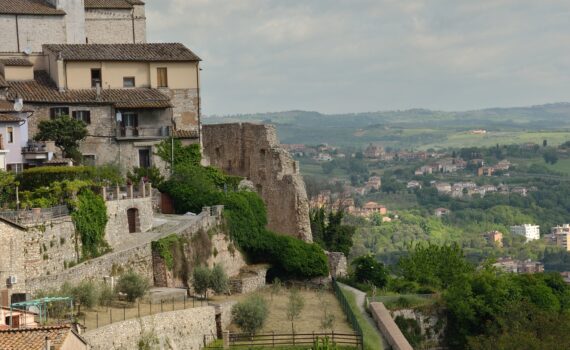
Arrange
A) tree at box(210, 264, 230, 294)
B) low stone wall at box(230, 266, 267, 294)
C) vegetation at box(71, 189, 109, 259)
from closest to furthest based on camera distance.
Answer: vegetation at box(71, 189, 109, 259) → tree at box(210, 264, 230, 294) → low stone wall at box(230, 266, 267, 294)

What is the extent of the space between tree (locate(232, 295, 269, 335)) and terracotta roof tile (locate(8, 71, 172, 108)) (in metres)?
16.0

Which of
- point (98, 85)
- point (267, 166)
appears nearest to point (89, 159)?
point (98, 85)

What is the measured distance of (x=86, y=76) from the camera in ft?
199

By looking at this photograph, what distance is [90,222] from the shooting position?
47.0 m

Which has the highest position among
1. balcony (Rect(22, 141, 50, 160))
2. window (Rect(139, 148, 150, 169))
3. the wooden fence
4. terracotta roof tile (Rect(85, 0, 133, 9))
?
terracotta roof tile (Rect(85, 0, 133, 9))

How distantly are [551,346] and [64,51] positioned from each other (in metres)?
28.0

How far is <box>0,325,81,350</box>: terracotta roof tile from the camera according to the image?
3150cm

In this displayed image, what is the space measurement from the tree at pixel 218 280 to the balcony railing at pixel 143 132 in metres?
11.0

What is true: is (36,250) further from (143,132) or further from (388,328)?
(143,132)

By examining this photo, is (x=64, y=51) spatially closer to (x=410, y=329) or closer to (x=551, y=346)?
(x=410, y=329)

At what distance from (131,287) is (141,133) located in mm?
16977

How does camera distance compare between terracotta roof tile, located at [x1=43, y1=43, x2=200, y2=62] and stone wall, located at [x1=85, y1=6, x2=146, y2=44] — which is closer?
terracotta roof tile, located at [x1=43, y1=43, x2=200, y2=62]

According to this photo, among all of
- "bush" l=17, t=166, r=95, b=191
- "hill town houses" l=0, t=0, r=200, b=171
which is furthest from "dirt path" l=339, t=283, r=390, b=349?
"bush" l=17, t=166, r=95, b=191

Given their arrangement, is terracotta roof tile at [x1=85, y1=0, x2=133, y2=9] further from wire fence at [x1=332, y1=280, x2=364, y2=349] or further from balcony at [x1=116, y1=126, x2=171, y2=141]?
wire fence at [x1=332, y1=280, x2=364, y2=349]
